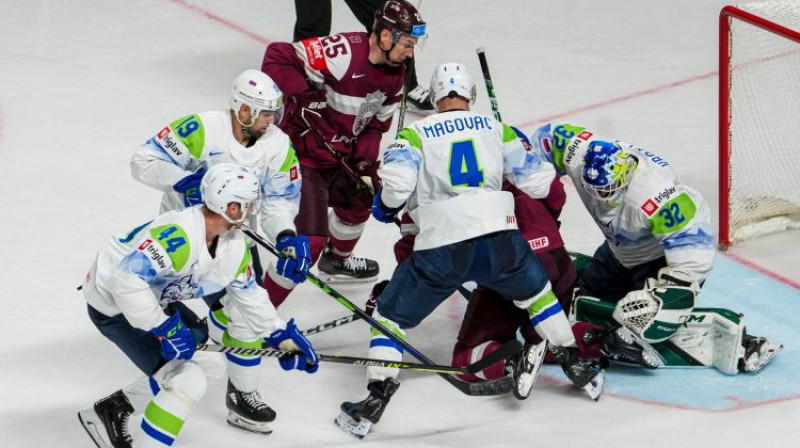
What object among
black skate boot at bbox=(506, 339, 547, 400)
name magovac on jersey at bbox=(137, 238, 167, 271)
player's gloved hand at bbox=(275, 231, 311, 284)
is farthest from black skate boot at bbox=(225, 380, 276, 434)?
black skate boot at bbox=(506, 339, 547, 400)

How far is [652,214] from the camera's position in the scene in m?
4.43

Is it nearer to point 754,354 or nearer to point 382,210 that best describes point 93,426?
point 382,210

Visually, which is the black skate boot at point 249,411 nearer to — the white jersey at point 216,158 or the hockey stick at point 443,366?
the hockey stick at point 443,366

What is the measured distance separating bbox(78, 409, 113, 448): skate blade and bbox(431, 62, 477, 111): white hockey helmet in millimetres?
1464

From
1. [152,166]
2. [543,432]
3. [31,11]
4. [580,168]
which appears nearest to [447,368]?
[543,432]

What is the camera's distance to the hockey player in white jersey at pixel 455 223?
13.8ft

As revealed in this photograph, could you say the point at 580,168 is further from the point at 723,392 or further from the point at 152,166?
the point at 152,166

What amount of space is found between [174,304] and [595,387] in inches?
54.7

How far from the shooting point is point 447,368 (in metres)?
4.32

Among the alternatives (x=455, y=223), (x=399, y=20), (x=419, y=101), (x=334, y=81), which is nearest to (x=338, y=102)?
(x=334, y=81)

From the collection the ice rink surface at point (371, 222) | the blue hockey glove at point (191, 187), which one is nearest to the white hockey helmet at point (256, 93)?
the blue hockey glove at point (191, 187)

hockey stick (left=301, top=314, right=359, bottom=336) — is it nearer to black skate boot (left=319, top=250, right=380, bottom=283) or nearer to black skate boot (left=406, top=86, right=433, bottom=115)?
black skate boot (left=319, top=250, right=380, bottom=283)

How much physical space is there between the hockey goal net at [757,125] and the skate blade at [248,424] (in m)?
2.20

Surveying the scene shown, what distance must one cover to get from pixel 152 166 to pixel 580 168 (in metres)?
1.43
